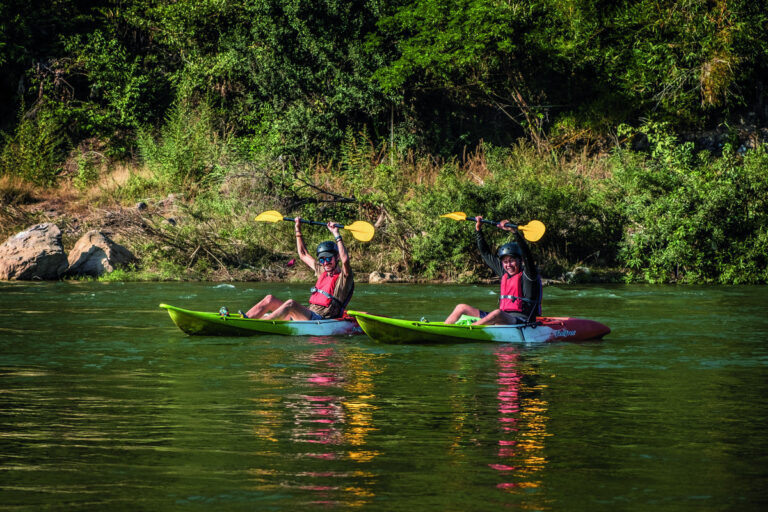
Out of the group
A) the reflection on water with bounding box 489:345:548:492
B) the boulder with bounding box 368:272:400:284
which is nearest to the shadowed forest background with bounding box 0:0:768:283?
the boulder with bounding box 368:272:400:284

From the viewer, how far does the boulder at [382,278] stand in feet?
70.5

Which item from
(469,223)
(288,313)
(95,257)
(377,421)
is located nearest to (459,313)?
(288,313)

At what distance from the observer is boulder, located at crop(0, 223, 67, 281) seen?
21203mm

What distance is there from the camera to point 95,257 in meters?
21.9

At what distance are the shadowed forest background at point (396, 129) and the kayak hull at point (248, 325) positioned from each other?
8.92 metres

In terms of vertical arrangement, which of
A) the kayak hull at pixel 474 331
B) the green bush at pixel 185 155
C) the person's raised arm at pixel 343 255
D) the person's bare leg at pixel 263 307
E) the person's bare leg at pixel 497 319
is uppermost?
the green bush at pixel 185 155

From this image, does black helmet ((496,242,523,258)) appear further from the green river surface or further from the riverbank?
the riverbank

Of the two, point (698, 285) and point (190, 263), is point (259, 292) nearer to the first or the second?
point (190, 263)

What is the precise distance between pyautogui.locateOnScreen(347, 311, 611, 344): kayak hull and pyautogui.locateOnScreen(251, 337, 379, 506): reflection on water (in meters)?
0.81

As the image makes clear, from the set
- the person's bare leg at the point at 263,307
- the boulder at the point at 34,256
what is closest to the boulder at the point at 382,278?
the boulder at the point at 34,256

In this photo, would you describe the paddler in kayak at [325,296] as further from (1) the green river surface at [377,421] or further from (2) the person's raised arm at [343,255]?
(1) the green river surface at [377,421]

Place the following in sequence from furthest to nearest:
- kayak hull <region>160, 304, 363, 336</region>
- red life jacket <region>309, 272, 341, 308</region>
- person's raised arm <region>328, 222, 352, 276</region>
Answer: red life jacket <region>309, 272, 341, 308</region>
kayak hull <region>160, 304, 363, 336</region>
person's raised arm <region>328, 222, 352, 276</region>

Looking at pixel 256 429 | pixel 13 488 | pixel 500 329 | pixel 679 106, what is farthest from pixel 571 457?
pixel 679 106

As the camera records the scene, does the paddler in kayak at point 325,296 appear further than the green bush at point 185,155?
No
